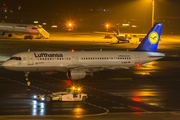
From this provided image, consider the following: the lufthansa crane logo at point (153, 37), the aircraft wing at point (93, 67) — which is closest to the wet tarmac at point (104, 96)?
the aircraft wing at point (93, 67)

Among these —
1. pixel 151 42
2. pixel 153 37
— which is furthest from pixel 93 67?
pixel 153 37

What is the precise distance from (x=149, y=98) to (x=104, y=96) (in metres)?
5.01

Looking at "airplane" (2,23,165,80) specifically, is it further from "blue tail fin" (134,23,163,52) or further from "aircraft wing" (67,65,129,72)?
"blue tail fin" (134,23,163,52)

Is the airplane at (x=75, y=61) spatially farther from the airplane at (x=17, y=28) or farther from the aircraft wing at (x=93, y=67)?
the airplane at (x=17, y=28)

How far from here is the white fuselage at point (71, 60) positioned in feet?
139

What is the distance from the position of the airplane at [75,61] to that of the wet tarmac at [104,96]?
1.62 meters

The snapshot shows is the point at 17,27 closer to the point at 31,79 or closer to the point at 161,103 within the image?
the point at 31,79

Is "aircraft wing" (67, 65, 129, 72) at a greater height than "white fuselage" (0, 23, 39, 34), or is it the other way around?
"white fuselage" (0, 23, 39, 34)

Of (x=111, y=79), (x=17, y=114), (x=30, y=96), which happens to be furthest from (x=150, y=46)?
(x=17, y=114)

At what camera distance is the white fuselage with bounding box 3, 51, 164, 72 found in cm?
4228

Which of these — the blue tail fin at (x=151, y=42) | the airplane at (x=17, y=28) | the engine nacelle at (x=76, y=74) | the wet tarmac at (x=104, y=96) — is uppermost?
the airplane at (x=17, y=28)

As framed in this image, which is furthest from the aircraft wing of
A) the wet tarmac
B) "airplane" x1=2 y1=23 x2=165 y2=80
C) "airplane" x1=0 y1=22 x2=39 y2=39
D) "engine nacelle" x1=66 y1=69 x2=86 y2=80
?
"airplane" x1=0 y1=22 x2=39 y2=39

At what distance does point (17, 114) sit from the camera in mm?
27047

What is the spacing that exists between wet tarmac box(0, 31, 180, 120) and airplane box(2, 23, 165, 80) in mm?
1620
